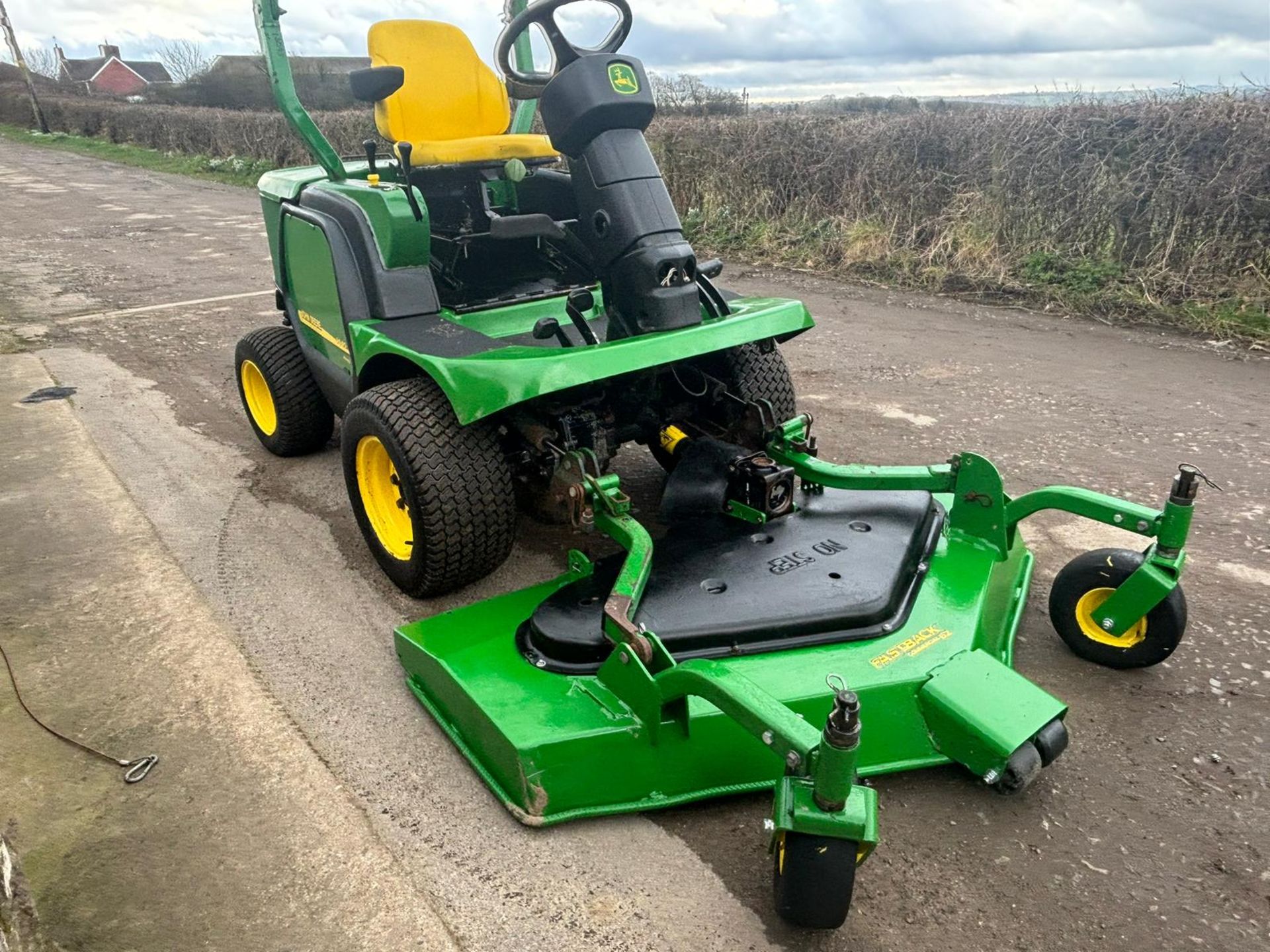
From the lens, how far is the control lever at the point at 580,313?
2.80 m

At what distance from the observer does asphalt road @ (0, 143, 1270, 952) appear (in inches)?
74.8

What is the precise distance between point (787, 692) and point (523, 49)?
10.3 feet

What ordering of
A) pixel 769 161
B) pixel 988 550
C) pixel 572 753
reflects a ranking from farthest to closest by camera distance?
1. pixel 769 161
2. pixel 988 550
3. pixel 572 753

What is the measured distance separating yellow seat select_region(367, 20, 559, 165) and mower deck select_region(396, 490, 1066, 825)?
1.60 m

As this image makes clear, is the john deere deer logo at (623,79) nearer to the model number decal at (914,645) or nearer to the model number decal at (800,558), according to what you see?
the model number decal at (800,558)

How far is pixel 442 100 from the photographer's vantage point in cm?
369

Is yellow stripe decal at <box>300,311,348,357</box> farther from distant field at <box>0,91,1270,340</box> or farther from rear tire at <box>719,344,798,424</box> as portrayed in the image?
distant field at <box>0,91,1270,340</box>

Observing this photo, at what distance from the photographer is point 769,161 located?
8797 millimetres

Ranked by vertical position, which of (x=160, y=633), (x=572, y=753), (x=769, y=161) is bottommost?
(x=160, y=633)

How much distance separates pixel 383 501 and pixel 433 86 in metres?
1.66

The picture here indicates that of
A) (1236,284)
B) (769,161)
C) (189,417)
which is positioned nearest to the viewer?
(189,417)

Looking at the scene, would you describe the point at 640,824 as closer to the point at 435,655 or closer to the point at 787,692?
the point at 787,692

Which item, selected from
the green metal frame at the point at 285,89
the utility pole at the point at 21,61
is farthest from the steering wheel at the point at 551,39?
the utility pole at the point at 21,61

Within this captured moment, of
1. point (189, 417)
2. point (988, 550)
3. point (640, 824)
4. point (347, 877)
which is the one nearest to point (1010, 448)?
point (988, 550)
